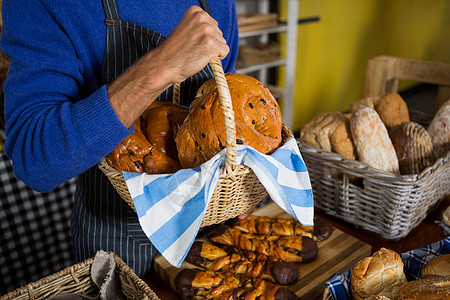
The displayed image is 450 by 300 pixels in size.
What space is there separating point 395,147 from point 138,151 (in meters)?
0.85

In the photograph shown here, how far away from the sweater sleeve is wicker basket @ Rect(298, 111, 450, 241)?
2.21 feet

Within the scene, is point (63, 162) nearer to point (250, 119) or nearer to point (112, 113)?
point (112, 113)

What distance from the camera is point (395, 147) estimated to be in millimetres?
1207

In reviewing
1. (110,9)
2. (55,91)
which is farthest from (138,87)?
(110,9)

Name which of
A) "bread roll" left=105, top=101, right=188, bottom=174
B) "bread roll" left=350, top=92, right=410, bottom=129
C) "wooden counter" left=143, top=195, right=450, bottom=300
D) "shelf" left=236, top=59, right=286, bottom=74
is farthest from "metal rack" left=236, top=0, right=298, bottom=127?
"bread roll" left=105, top=101, right=188, bottom=174

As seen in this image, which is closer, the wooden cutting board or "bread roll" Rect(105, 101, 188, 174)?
"bread roll" Rect(105, 101, 188, 174)

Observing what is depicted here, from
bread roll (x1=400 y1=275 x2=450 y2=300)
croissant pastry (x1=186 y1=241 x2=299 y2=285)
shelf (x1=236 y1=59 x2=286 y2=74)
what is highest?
bread roll (x1=400 y1=275 x2=450 y2=300)

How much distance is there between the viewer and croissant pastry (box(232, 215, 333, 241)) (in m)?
1.09

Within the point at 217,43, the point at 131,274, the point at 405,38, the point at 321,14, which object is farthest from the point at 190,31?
the point at 405,38

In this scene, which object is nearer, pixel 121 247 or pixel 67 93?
pixel 67 93

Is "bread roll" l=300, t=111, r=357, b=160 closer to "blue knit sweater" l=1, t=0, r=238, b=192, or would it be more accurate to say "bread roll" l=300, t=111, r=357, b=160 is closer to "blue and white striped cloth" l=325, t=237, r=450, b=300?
"blue and white striped cloth" l=325, t=237, r=450, b=300

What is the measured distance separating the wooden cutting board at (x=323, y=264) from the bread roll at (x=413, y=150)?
295 millimetres

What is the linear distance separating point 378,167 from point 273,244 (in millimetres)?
Result: 404

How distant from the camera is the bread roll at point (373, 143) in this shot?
114 centimetres
